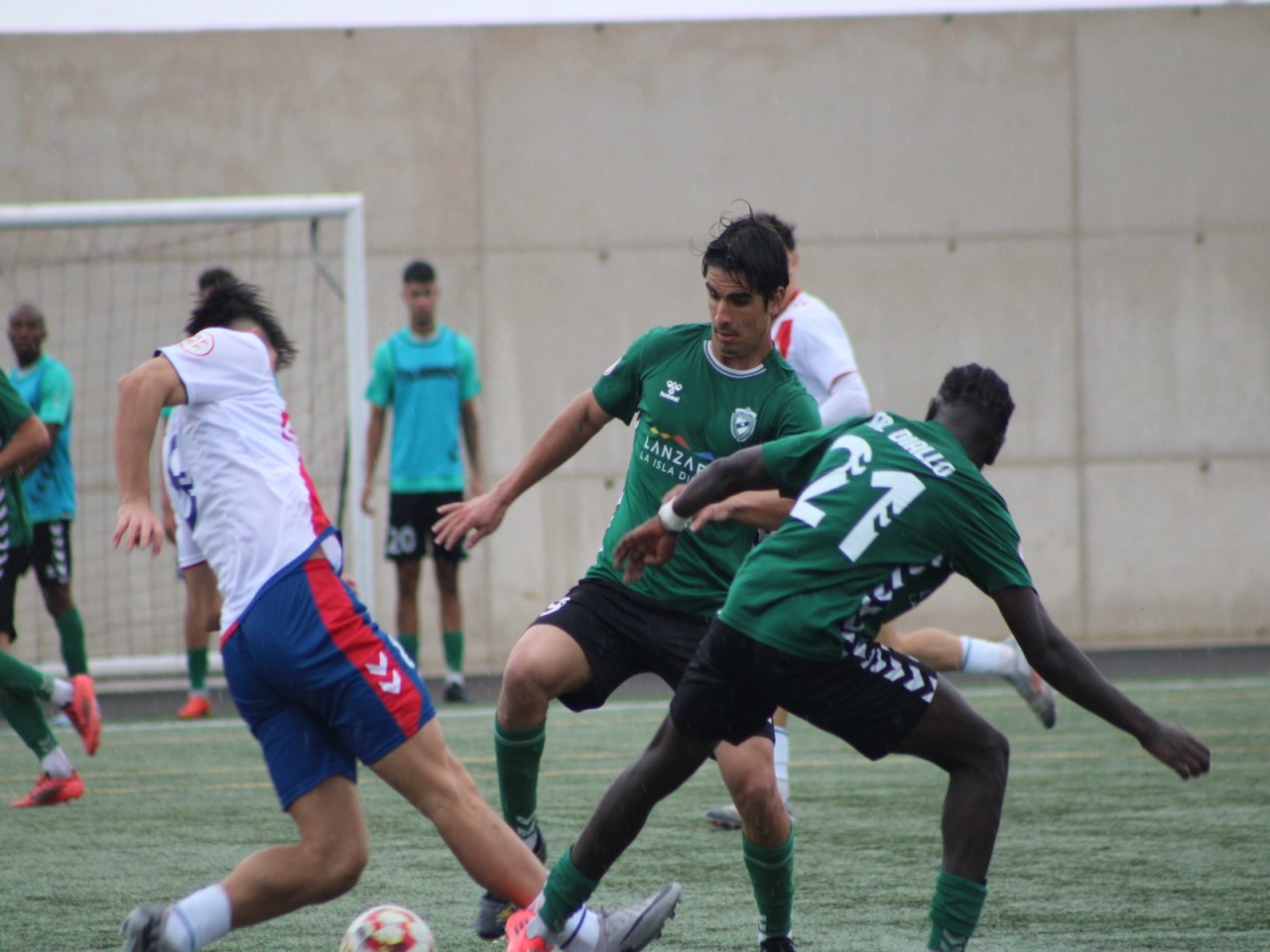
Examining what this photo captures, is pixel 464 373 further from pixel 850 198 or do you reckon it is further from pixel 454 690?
pixel 850 198

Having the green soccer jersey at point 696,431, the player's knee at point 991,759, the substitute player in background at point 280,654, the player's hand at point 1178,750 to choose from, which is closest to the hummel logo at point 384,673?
the substitute player in background at point 280,654

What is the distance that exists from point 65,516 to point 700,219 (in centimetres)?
595

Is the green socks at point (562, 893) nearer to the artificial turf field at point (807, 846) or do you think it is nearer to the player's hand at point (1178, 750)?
the artificial turf field at point (807, 846)

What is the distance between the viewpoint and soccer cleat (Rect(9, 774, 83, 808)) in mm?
6781

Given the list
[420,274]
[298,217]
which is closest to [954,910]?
[420,274]

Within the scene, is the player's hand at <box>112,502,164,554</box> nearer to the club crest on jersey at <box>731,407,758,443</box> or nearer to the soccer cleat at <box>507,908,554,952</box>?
the soccer cleat at <box>507,908,554,952</box>

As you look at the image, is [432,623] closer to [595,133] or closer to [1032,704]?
[595,133]

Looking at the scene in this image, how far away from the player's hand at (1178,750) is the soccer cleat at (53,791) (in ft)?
15.8

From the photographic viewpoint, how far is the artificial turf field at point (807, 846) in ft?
15.0

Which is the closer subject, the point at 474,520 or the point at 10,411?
the point at 474,520

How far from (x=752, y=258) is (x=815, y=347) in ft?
7.10

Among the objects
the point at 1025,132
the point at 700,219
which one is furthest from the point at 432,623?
the point at 1025,132

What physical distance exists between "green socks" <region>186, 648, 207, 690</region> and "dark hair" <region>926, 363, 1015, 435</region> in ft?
23.1

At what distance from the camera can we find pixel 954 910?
3795 millimetres
